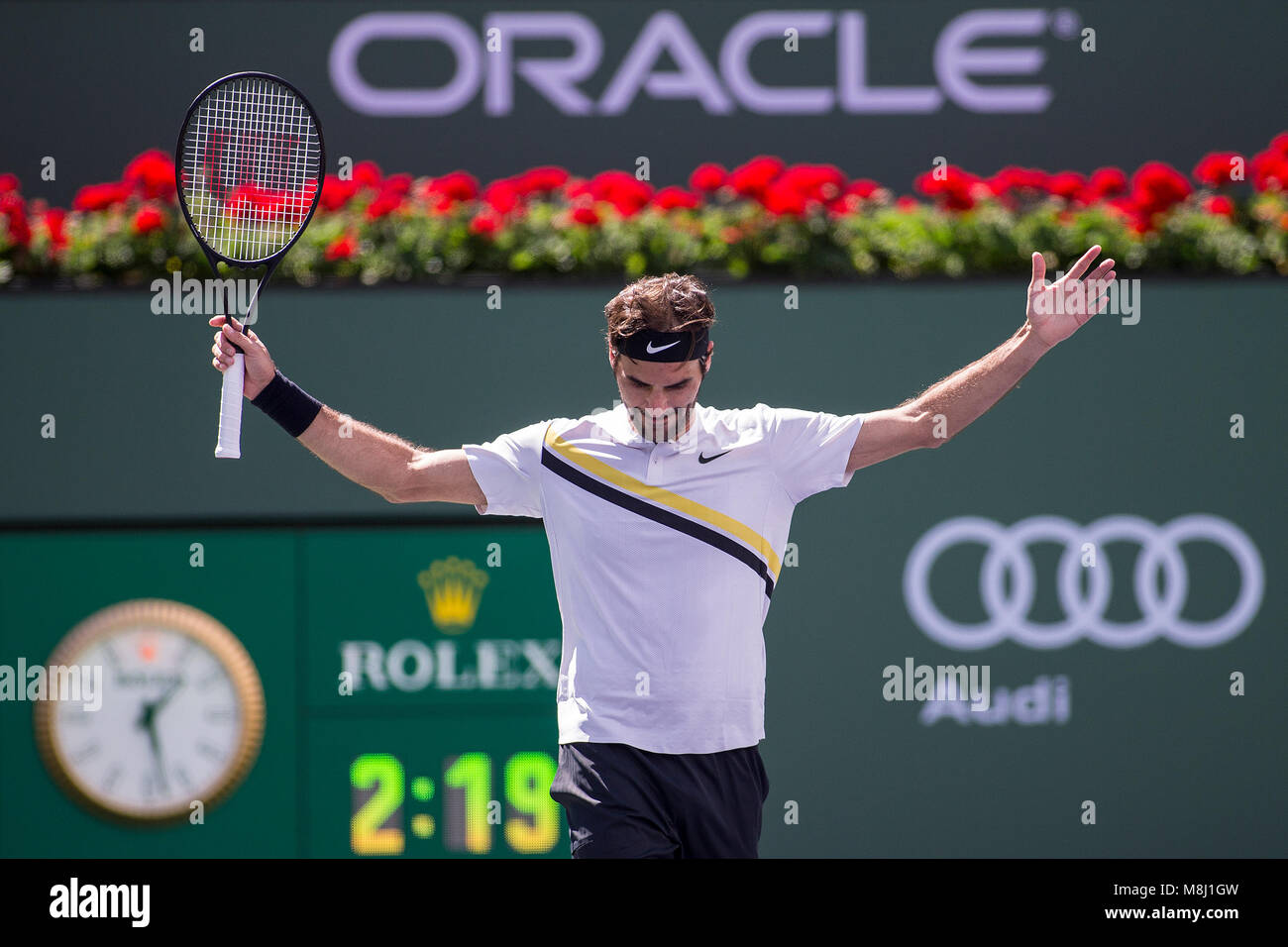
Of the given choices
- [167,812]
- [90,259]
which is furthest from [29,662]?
[90,259]

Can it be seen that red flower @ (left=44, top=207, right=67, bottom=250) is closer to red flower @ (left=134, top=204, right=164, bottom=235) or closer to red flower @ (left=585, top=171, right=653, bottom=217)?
red flower @ (left=134, top=204, right=164, bottom=235)

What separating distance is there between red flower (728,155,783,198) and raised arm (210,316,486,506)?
247 centimetres

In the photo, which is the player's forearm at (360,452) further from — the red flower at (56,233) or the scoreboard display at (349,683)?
the red flower at (56,233)

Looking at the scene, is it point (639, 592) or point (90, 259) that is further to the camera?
point (90, 259)

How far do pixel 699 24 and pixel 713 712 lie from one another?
4.40 metres

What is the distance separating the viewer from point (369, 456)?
10.9 ft

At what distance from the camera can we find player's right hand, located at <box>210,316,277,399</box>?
10.4ft

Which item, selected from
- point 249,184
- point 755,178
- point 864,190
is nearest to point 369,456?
point 249,184

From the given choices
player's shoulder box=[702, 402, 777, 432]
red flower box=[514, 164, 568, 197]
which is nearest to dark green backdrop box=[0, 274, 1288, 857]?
red flower box=[514, 164, 568, 197]

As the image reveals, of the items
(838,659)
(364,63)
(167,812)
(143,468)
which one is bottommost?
(167,812)

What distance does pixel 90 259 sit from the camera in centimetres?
537

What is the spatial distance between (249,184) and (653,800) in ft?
6.57

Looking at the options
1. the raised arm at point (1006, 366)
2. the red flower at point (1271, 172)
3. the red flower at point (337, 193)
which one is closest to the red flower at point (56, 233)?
the red flower at point (337, 193)

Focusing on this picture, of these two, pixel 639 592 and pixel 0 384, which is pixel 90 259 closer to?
pixel 0 384
